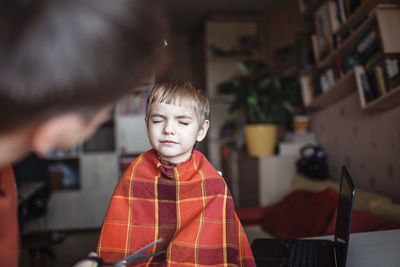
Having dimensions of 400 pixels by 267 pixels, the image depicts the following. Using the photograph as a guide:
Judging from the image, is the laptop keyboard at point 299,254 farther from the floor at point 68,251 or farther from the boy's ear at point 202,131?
the floor at point 68,251

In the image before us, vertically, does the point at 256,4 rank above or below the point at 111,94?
above

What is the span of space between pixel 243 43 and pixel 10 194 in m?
4.63

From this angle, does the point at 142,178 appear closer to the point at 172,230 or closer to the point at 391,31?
A: the point at 172,230

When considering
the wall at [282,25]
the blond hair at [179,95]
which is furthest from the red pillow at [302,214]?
the wall at [282,25]

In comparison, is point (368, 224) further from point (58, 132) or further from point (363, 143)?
point (58, 132)

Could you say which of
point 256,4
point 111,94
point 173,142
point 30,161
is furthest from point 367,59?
point 30,161

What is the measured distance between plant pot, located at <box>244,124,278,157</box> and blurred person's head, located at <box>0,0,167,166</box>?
256cm

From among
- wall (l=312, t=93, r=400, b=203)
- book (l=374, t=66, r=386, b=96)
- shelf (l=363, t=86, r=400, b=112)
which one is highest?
book (l=374, t=66, r=386, b=96)

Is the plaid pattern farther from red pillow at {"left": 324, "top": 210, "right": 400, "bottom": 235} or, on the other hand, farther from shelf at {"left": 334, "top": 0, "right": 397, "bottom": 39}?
shelf at {"left": 334, "top": 0, "right": 397, "bottom": 39}

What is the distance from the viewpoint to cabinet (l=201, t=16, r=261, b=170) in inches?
194

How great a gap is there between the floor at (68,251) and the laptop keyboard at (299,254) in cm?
221

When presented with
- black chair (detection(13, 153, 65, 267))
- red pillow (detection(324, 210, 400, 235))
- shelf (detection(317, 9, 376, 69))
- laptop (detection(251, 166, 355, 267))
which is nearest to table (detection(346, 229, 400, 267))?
laptop (detection(251, 166, 355, 267))

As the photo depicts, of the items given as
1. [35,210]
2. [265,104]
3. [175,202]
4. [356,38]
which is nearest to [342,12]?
[356,38]

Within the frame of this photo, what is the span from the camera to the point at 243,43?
492cm
